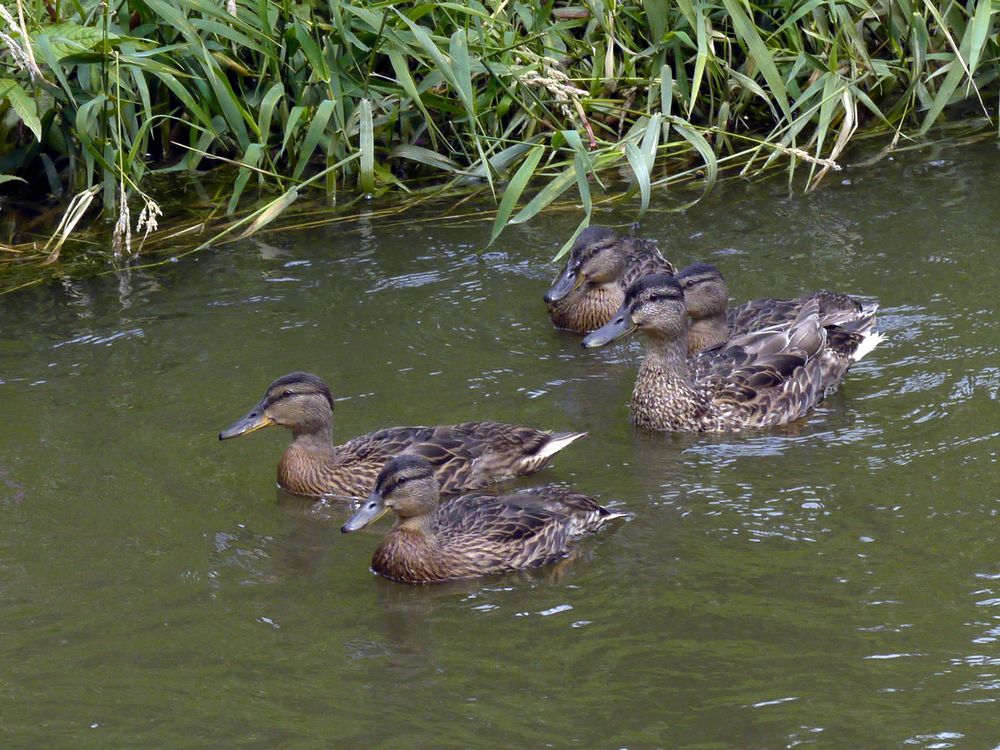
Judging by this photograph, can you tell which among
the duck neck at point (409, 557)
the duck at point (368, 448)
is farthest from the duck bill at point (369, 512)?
the duck at point (368, 448)

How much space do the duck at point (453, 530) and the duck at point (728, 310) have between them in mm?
2174

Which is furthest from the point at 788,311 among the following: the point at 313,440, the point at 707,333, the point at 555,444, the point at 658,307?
the point at 313,440

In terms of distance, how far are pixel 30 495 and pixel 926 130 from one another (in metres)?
6.60

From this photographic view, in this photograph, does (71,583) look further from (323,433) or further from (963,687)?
(963,687)

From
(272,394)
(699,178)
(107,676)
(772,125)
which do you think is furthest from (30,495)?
(772,125)

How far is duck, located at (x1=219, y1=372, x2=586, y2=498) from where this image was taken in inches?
274

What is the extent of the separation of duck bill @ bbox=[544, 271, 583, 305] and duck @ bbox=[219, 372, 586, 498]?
1754mm

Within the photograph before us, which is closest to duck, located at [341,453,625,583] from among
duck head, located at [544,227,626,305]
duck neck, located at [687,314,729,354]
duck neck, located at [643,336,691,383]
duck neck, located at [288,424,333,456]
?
duck neck, located at [288,424,333,456]

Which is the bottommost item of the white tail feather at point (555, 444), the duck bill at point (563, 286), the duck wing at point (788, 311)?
the white tail feather at point (555, 444)

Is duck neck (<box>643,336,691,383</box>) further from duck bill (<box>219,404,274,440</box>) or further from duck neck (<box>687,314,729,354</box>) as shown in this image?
duck bill (<box>219,404,274,440</box>)

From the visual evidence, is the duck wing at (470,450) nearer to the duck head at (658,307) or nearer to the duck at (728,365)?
the duck at (728,365)

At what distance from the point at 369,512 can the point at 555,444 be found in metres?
1.07

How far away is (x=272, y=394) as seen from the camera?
23.2 ft

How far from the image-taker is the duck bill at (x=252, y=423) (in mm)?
7094
